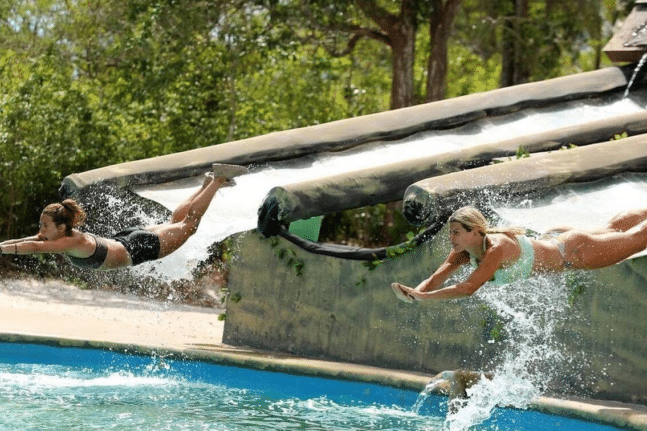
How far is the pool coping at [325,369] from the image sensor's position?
857 cm

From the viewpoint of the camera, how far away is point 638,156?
970 cm

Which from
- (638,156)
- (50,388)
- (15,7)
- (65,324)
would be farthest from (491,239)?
(15,7)

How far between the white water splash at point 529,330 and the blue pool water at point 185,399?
78cm

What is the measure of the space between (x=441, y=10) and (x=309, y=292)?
31.8ft

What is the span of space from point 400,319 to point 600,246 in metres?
2.73

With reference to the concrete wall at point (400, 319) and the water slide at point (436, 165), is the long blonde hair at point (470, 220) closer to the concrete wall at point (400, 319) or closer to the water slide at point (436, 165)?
the water slide at point (436, 165)

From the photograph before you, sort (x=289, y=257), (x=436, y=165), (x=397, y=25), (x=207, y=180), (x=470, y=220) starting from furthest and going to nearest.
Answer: (x=397, y=25)
(x=289, y=257)
(x=436, y=165)
(x=207, y=180)
(x=470, y=220)

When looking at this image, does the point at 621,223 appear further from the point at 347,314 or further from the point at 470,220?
the point at 347,314

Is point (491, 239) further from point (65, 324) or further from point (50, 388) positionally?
point (65, 324)

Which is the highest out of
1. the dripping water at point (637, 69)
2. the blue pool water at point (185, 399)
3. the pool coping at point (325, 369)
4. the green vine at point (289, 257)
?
the dripping water at point (637, 69)

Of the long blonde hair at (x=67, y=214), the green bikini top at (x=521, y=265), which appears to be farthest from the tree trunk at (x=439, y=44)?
the green bikini top at (x=521, y=265)

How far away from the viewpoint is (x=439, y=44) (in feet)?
65.9

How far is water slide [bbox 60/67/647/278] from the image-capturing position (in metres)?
9.13

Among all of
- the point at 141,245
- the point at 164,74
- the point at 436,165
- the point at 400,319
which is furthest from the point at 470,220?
the point at 164,74
